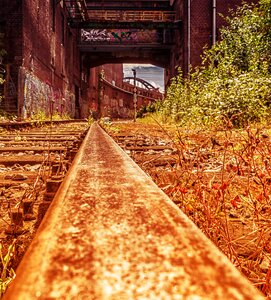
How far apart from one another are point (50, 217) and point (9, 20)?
49.1 ft

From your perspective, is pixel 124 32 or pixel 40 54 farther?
pixel 124 32

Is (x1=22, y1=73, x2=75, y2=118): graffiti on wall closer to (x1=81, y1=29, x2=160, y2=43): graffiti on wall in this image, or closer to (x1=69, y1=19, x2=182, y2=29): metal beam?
(x1=69, y1=19, x2=182, y2=29): metal beam

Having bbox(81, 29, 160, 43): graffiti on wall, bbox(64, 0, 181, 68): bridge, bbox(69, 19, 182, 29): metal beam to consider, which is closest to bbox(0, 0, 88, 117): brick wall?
bbox(64, 0, 181, 68): bridge

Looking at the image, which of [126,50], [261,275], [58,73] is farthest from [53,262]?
[126,50]

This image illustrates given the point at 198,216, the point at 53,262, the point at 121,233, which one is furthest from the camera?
the point at 198,216

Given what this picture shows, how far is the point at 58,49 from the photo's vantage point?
20062 mm

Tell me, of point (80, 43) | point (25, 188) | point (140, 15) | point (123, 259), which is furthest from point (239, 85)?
point (80, 43)

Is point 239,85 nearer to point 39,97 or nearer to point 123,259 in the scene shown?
point 123,259

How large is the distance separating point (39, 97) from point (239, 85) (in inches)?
444

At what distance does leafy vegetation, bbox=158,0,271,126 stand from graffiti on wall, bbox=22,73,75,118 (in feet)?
19.5

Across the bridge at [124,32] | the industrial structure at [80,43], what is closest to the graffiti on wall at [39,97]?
the industrial structure at [80,43]

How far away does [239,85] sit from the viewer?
7.09m

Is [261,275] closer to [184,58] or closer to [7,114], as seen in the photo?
[7,114]

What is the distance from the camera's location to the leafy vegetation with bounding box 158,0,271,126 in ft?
Answer: 22.6
